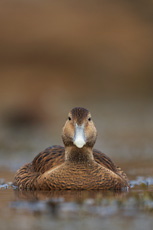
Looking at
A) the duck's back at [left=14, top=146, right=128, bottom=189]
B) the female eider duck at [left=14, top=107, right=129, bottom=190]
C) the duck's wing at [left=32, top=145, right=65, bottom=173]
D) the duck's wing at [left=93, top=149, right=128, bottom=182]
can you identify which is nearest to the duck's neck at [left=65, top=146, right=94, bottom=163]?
the female eider duck at [left=14, top=107, right=129, bottom=190]

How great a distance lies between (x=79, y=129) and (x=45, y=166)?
1.16 metres

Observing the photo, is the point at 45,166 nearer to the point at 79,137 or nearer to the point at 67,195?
the point at 79,137

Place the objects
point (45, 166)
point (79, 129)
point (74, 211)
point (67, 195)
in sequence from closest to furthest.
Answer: point (74, 211), point (67, 195), point (79, 129), point (45, 166)

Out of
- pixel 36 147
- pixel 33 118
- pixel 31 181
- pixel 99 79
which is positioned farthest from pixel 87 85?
pixel 31 181

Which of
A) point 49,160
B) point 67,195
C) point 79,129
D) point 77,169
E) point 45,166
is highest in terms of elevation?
point 79,129

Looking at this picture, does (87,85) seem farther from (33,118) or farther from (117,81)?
(33,118)

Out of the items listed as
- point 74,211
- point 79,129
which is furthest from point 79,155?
point 74,211

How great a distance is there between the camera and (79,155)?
9516 mm

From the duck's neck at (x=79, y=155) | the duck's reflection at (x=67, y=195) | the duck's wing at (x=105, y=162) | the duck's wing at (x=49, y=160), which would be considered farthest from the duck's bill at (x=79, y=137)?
the duck's wing at (x=105, y=162)

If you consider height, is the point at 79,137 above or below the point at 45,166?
above

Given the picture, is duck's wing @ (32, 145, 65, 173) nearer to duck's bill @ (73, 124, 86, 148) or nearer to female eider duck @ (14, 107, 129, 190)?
female eider duck @ (14, 107, 129, 190)

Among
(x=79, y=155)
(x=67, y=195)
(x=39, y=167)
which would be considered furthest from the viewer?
(x=39, y=167)

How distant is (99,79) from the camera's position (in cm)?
3541

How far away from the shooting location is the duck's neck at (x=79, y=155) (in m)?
9.50
